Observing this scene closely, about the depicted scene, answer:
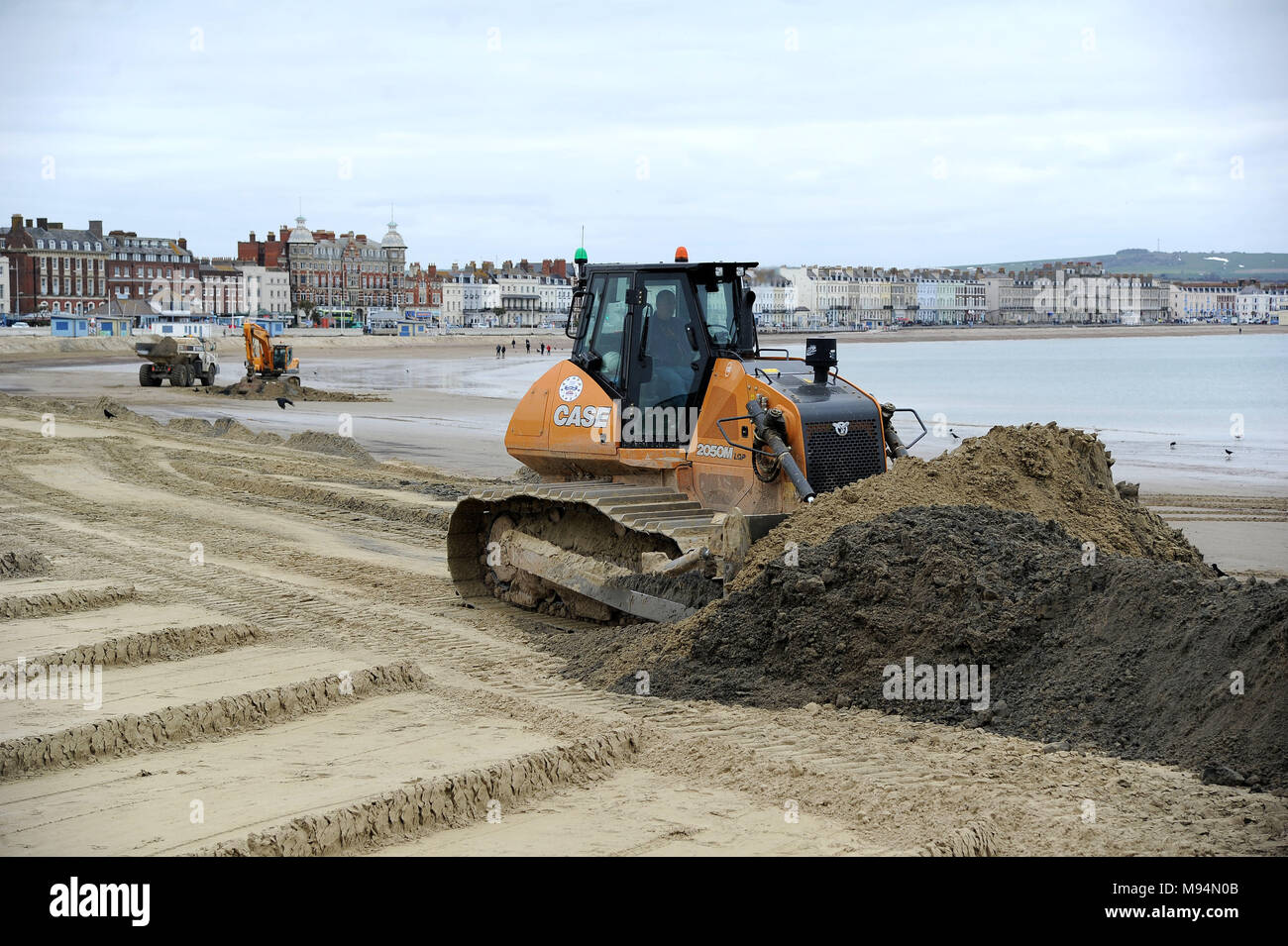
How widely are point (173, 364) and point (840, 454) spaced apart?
3585cm

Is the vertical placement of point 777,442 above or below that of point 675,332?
below

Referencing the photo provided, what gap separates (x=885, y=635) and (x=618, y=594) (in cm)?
235

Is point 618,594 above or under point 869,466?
under

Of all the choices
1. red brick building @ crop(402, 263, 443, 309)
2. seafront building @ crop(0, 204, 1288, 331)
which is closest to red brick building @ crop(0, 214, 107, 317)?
seafront building @ crop(0, 204, 1288, 331)

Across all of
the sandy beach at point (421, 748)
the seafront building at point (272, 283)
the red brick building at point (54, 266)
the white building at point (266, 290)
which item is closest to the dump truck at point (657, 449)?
the sandy beach at point (421, 748)

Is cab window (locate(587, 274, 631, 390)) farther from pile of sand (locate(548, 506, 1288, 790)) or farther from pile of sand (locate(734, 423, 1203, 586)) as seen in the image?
pile of sand (locate(548, 506, 1288, 790))

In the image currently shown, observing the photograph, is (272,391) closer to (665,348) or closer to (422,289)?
(665,348)

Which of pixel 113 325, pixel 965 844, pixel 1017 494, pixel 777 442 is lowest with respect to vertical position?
pixel 965 844

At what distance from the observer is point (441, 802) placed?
241 inches

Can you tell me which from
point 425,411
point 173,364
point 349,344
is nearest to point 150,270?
point 349,344
